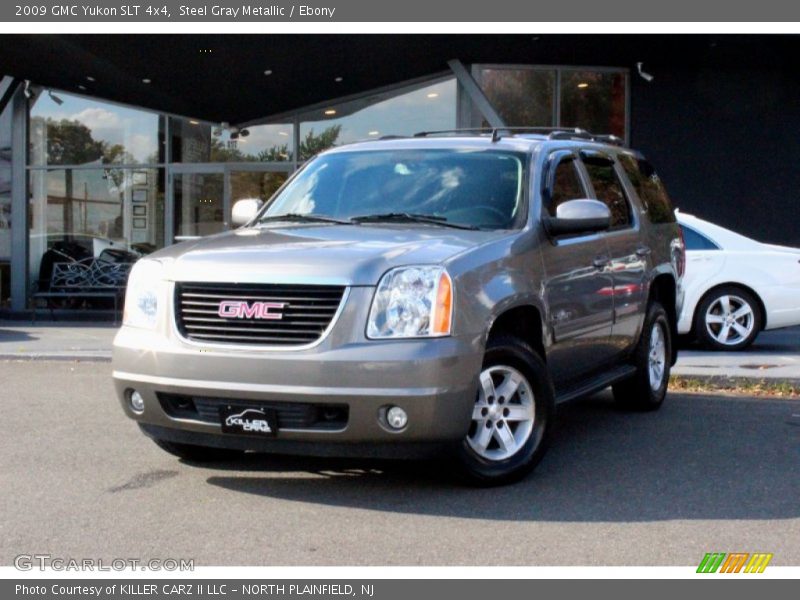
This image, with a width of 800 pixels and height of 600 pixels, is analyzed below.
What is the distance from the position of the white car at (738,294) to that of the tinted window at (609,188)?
4.28 m

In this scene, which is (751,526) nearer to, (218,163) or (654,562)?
(654,562)

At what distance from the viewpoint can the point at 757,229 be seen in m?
17.4

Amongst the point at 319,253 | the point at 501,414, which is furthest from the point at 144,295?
the point at 501,414

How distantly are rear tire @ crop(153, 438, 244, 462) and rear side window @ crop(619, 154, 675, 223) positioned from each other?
3.86m

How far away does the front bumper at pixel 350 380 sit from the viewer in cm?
546

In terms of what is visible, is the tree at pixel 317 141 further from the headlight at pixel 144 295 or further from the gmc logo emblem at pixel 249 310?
the gmc logo emblem at pixel 249 310

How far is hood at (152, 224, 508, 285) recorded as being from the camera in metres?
5.64

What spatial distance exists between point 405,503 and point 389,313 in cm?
103

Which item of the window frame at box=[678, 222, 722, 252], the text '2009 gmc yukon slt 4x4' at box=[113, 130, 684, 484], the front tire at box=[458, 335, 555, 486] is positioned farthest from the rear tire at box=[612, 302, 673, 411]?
the window frame at box=[678, 222, 722, 252]

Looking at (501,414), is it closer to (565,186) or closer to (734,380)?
(565,186)

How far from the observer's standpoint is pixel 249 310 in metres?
5.73

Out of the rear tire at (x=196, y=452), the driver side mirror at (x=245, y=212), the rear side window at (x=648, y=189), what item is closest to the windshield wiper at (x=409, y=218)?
the driver side mirror at (x=245, y=212)

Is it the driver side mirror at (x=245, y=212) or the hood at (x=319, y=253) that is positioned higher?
the driver side mirror at (x=245, y=212)

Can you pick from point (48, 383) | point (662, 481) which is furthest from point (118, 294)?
point (662, 481)
